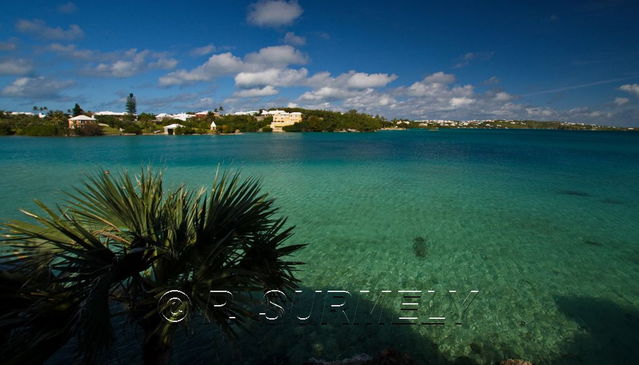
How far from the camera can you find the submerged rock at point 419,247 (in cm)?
916

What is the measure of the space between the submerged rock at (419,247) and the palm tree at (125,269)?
7198mm

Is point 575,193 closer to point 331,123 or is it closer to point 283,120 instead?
point 331,123

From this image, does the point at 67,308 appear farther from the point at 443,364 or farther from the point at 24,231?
the point at 443,364

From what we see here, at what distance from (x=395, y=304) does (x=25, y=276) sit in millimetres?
6142

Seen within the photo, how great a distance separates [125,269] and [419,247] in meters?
8.95

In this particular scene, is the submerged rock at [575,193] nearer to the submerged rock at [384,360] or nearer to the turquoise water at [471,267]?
the turquoise water at [471,267]

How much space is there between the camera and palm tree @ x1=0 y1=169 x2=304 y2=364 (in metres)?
2.03

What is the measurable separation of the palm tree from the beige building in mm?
151469

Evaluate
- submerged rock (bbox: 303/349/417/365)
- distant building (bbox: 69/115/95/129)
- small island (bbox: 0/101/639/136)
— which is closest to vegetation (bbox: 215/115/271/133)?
small island (bbox: 0/101/639/136)

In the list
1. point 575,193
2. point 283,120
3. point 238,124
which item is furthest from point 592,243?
point 283,120

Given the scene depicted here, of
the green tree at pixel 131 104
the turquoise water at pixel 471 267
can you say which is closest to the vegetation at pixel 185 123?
the green tree at pixel 131 104

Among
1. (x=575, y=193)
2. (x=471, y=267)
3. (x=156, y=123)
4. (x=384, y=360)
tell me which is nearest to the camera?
(x=384, y=360)

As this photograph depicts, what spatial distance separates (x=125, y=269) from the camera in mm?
2449

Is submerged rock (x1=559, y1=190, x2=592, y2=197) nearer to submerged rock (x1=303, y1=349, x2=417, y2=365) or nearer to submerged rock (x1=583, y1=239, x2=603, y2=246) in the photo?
submerged rock (x1=583, y1=239, x2=603, y2=246)
